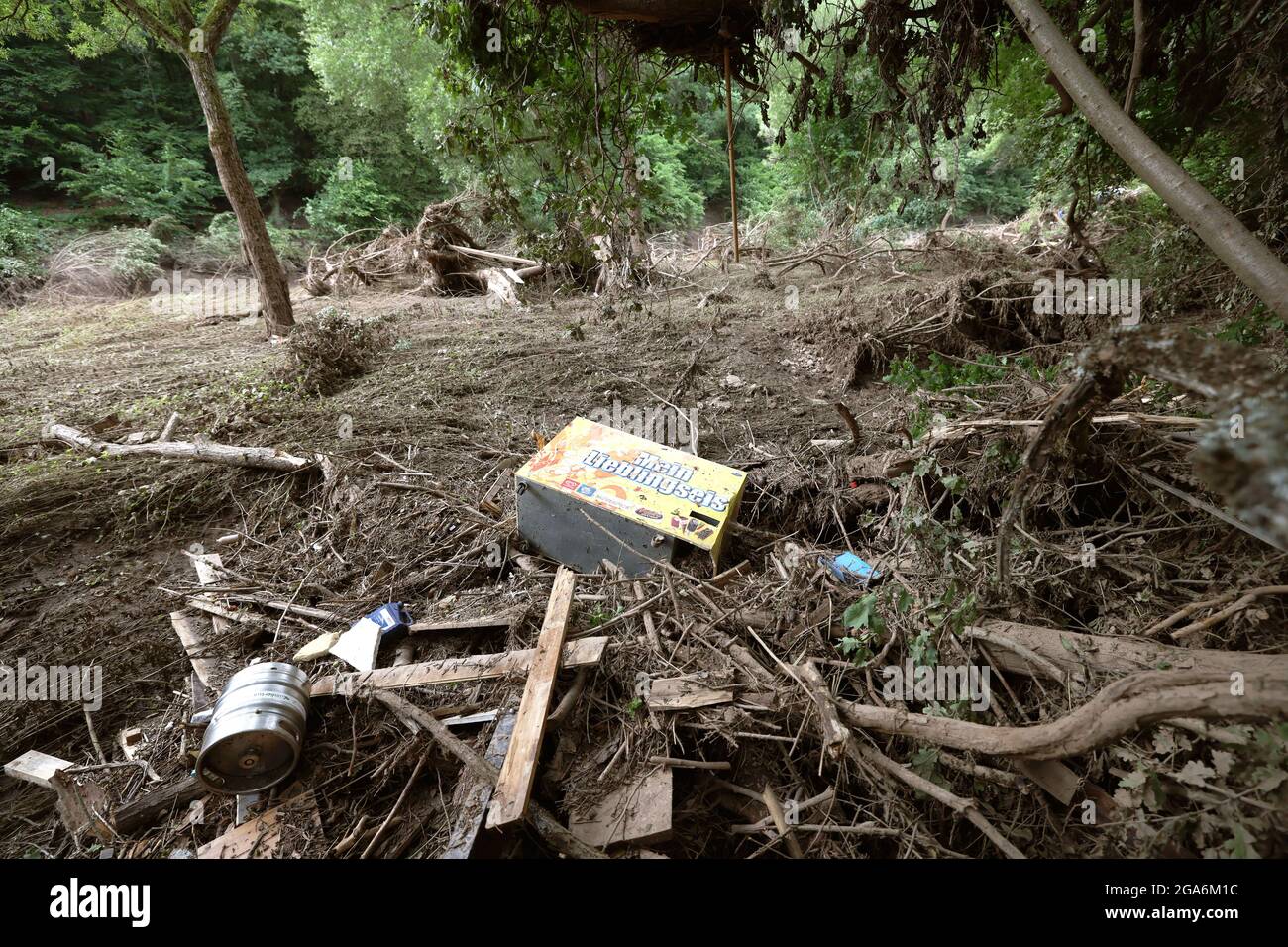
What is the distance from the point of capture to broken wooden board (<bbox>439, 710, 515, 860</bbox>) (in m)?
1.83

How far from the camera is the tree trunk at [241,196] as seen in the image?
23.7 ft

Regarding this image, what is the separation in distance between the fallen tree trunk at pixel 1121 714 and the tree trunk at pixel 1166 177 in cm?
142

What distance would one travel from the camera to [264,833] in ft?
6.50

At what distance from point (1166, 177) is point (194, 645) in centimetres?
466

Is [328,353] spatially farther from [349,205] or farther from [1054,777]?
Result: [349,205]

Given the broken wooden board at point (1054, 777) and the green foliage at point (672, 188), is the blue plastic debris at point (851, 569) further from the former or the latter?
the green foliage at point (672, 188)

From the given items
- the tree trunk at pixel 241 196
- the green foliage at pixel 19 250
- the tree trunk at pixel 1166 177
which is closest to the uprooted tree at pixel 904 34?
the tree trunk at pixel 1166 177

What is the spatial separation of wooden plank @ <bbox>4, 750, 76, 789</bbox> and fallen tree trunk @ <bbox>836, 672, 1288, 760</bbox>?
325 cm

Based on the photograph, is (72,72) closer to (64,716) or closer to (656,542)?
(64,716)

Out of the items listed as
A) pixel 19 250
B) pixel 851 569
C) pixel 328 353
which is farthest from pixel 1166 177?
pixel 19 250

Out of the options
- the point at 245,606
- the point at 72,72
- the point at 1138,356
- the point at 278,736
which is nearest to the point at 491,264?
the point at 245,606

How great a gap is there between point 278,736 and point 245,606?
1.36m

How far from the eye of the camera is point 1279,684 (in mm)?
1202

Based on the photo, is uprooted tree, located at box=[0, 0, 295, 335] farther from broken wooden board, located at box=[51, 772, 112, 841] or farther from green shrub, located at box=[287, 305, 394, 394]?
broken wooden board, located at box=[51, 772, 112, 841]
